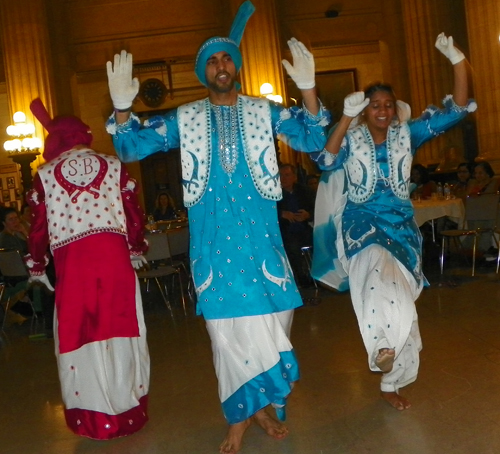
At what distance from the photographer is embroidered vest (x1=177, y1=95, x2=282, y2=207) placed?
129 inches

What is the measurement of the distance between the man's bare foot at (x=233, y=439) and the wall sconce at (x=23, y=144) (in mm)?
9859

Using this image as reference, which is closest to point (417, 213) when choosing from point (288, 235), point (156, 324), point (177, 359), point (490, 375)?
point (288, 235)

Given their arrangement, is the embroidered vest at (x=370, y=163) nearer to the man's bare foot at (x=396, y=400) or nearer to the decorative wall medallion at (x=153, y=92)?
the man's bare foot at (x=396, y=400)

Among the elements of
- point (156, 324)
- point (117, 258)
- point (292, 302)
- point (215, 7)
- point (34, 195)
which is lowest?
point (156, 324)

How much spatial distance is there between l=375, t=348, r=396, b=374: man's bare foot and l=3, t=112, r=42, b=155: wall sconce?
1016 cm

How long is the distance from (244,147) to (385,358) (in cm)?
106

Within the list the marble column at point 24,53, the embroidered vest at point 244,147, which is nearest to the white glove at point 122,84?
the embroidered vest at point 244,147

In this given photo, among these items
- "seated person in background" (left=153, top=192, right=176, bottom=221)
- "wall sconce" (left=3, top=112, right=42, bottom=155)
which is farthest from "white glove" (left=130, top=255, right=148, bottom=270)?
"wall sconce" (left=3, top=112, right=42, bottom=155)

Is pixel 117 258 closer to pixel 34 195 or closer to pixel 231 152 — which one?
pixel 34 195

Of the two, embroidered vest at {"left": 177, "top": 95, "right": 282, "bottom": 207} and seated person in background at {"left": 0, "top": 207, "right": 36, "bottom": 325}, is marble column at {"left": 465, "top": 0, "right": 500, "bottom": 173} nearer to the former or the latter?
seated person in background at {"left": 0, "top": 207, "right": 36, "bottom": 325}

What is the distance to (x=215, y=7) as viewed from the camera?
1458 centimetres

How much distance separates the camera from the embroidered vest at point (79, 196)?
3.60 metres

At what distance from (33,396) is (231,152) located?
2.22 metres

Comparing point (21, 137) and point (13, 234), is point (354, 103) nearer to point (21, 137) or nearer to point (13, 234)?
point (13, 234)
